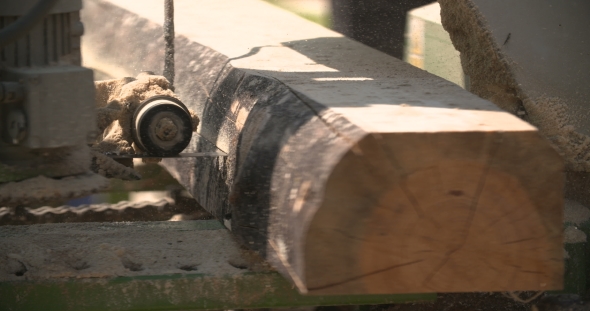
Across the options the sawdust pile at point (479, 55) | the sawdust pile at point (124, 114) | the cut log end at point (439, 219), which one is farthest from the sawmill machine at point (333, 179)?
the sawdust pile at point (479, 55)

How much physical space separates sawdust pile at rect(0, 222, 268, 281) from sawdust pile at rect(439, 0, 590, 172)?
1433mm

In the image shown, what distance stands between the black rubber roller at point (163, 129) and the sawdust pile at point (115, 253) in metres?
0.34

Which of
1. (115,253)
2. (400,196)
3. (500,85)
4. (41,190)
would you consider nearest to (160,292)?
(115,253)

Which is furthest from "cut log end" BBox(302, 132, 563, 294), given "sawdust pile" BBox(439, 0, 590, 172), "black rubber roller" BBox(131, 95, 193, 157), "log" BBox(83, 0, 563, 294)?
"sawdust pile" BBox(439, 0, 590, 172)

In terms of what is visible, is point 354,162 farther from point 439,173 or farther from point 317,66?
point 317,66

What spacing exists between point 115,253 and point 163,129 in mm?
542

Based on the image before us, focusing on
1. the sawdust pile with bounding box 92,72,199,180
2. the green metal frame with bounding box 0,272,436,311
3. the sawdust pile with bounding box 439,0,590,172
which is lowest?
the green metal frame with bounding box 0,272,436,311

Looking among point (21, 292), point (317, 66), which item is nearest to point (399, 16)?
point (317, 66)

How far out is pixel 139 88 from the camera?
11.6 feet

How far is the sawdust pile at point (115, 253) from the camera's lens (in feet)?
9.20

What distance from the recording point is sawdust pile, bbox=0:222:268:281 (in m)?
2.80

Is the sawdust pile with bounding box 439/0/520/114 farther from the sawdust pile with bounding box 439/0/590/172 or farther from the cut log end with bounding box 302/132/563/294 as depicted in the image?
the cut log end with bounding box 302/132/563/294

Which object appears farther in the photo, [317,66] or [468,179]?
[317,66]

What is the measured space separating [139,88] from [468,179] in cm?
168
